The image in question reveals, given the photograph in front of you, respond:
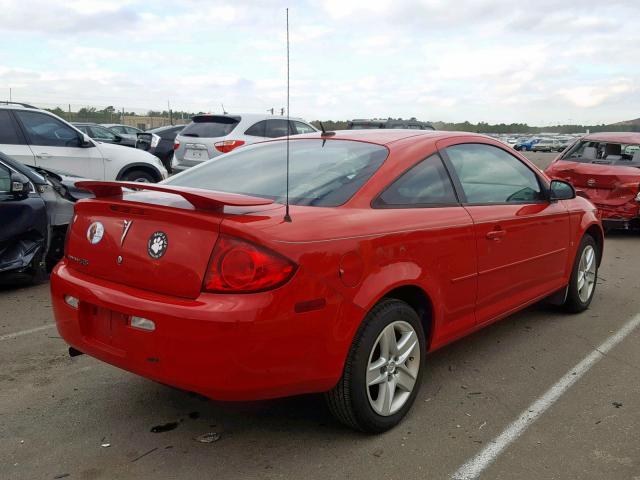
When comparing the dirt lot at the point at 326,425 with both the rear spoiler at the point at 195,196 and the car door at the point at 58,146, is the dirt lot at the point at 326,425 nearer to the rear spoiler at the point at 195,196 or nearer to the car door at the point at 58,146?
the rear spoiler at the point at 195,196

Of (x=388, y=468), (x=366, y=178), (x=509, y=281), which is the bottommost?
(x=388, y=468)

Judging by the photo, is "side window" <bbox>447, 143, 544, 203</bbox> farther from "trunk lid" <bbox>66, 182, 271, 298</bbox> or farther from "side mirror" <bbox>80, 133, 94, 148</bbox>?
"side mirror" <bbox>80, 133, 94, 148</bbox>

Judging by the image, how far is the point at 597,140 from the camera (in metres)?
10.3

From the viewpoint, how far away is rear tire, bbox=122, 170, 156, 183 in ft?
33.8

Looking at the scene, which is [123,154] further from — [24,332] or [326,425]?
[326,425]

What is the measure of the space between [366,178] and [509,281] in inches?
56.2

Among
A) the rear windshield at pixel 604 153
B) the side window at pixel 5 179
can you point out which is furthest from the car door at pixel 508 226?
the rear windshield at pixel 604 153

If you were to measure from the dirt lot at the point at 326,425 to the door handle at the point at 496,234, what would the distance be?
89cm

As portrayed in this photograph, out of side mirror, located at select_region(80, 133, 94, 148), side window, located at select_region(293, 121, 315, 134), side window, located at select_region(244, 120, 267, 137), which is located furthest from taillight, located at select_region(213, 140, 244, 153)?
side mirror, located at select_region(80, 133, 94, 148)

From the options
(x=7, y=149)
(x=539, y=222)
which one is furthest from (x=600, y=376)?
(x=7, y=149)

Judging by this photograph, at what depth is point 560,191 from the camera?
4758 mm

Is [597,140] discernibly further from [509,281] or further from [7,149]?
[7,149]

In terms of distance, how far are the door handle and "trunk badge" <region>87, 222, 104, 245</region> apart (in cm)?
225

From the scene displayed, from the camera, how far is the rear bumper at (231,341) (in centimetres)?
260
